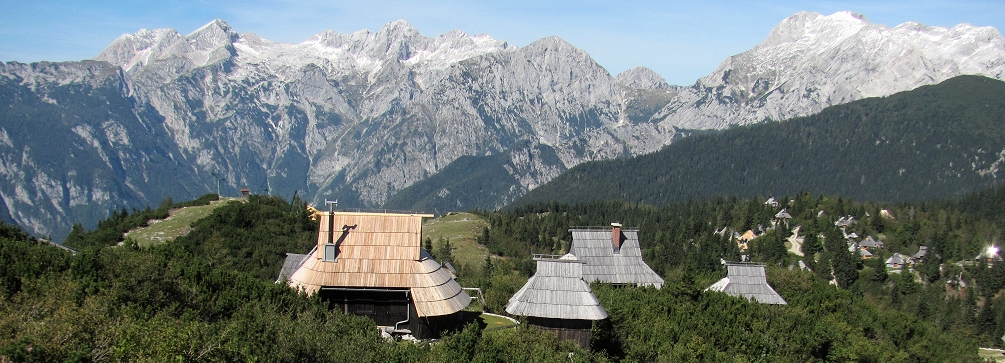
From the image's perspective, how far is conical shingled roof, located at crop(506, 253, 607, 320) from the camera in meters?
51.4

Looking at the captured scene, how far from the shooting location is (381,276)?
5531 centimetres

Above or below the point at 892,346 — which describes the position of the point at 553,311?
above

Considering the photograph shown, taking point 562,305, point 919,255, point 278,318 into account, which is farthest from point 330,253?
point 919,255

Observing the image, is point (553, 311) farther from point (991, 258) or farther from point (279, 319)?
point (991, 258)

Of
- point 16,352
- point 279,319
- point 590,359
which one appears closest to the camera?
point 16,352

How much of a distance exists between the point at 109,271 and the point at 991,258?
195m

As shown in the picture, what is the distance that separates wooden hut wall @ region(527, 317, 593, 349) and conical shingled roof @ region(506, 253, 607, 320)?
1.70 feet

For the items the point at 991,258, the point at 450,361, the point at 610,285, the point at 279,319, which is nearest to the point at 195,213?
the point at 610,285

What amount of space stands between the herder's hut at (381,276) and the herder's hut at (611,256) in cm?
2512

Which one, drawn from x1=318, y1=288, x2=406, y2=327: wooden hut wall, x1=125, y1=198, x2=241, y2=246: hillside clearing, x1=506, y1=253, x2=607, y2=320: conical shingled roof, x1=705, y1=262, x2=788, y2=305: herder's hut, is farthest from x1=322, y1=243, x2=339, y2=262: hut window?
x1=125, y1=198, x2=241, y2=246: hillside clearing

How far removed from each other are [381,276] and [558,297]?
1247cm

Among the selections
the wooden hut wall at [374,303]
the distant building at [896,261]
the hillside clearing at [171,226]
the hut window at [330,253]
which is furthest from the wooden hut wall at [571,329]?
the distant building at [896,261]

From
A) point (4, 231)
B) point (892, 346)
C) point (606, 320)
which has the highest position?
point (4, 231)

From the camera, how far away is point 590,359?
157 ft
